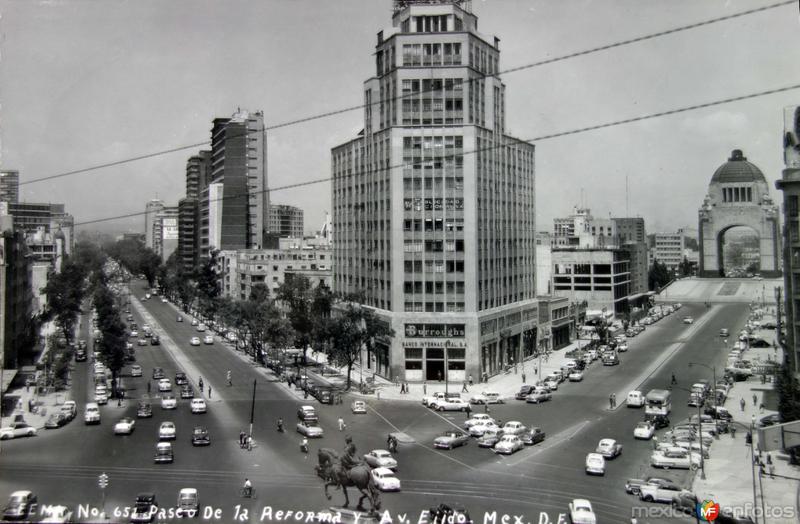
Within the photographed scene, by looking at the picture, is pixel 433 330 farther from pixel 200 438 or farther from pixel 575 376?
pixel 200 438

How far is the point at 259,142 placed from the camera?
19288 centimetres

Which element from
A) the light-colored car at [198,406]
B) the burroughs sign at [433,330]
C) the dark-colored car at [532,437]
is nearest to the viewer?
the dark-colored car at [532,437]

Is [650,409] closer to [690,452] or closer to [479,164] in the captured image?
[690,452]

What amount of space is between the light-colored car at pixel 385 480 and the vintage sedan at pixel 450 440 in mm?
9630

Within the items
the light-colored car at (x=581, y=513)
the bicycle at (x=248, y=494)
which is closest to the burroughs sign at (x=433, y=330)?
the bicycle at (x=248, y=494)

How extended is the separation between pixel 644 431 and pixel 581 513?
22.1m

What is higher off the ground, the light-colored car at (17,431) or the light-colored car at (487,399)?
the light-colored car at (17,431)

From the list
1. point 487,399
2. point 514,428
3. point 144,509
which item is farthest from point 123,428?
point 487,399

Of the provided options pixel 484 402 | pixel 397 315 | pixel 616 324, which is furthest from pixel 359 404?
pixel 616 324

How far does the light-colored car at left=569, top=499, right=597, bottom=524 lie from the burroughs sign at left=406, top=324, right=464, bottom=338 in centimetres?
4413

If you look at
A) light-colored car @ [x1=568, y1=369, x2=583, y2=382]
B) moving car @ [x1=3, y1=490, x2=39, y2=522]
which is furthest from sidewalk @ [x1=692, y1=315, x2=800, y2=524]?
moving car @ [x1=3, y1=490, x2=39, y2=522]

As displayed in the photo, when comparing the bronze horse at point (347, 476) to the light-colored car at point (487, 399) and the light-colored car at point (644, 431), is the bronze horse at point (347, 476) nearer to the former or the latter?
the light-colored car at point (644, 431)

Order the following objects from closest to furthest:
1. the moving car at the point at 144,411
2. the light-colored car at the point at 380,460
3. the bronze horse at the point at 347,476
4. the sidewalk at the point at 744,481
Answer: the bronze horse at the point at 347,476 < the sidewalk at the point at 744,481 < the light-colored car at the point at 380,460 < the moving car at the point at 144,411

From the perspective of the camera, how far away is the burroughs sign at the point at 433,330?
76.6 metres
